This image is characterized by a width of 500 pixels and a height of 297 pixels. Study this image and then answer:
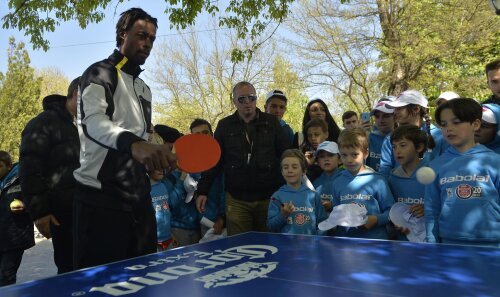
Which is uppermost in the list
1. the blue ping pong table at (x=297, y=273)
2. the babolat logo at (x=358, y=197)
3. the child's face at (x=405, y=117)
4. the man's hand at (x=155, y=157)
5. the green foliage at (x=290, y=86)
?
the green foliage at (x=290, y=86)

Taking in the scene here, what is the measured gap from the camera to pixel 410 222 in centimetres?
372

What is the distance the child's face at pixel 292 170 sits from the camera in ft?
14.2

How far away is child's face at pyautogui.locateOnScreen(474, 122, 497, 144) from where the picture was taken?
367cm

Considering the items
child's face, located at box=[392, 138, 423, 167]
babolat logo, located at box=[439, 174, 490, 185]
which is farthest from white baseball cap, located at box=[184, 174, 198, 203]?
babolat logo, located at box=[439, 174, 490, 185]

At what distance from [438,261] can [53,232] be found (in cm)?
271

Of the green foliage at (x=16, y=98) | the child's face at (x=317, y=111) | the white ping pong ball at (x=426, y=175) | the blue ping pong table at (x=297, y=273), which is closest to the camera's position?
the blue ping pong table at (x=297, y=273)

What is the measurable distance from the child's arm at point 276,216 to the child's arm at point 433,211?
1254 mm

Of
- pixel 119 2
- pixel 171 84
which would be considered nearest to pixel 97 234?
pixel 119 2

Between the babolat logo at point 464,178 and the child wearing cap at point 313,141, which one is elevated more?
the child wearing cap at point 313,141

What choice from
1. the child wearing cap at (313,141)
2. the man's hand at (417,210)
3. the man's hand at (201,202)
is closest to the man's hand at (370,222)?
the man's hand at (417,210)

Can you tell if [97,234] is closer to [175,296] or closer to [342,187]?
[175,296]

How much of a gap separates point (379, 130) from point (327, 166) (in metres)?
0.77

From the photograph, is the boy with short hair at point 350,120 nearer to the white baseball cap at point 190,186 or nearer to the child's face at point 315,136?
the child's face at point 315,136

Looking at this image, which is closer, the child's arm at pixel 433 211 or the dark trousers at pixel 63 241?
the child's arm at pixel 433 211
